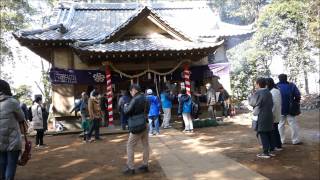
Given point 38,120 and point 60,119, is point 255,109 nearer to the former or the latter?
point 38,120

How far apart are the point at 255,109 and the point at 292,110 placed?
157cm

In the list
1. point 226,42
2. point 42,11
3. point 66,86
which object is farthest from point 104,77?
point 42,11

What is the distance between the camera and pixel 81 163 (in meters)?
8.82

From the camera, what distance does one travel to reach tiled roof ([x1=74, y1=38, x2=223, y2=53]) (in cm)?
1569

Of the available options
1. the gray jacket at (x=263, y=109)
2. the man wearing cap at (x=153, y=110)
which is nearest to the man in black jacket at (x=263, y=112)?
the gray jacket at (x=263, y=109)

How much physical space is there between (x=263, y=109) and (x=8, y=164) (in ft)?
17.1

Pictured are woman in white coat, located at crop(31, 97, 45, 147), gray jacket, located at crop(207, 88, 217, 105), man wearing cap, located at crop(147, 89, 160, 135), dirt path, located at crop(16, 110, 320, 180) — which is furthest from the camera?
gray jacket, located at crop(207, 88, 217, 105)

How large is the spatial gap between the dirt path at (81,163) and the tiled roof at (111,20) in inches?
276

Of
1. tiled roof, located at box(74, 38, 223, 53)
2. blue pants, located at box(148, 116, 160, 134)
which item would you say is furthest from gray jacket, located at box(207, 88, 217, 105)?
blue pants, located at box(148, 116, 160, 134)

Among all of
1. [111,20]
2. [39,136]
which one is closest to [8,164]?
[39,136]

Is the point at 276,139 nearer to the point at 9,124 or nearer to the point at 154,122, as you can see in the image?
the point at 154,122

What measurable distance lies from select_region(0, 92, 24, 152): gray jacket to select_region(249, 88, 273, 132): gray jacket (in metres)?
4.91

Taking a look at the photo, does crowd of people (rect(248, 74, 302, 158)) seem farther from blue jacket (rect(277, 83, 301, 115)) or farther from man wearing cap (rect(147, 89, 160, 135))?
man wearing cap (rect(147, 89, 160, 135))

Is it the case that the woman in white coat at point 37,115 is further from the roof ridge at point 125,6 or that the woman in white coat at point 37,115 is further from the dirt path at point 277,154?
the roof ridge at point 125,6
